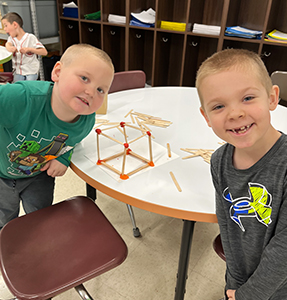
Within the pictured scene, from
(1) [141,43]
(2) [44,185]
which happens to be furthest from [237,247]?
(1) [141,43]

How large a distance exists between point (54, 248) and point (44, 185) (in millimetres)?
439

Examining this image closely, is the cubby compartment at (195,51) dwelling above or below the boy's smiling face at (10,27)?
below

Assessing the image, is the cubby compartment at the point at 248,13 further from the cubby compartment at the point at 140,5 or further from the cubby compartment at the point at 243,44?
the cubby compartment at the point at 140,5

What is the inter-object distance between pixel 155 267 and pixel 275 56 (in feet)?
8.40

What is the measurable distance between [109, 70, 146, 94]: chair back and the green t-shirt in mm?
888

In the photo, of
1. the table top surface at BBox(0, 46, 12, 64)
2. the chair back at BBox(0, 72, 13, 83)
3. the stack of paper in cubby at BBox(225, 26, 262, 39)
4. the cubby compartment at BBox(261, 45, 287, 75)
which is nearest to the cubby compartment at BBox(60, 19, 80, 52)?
the table top surface at BBox(0, 46, 12, 64)

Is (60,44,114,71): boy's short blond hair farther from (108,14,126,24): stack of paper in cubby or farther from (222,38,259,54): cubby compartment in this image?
(108,14,126,24): stack of paper in cubby

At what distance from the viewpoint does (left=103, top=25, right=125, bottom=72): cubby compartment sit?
3.81 meters

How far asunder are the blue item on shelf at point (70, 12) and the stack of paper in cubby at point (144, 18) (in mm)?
960

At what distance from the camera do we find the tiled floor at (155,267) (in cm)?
146

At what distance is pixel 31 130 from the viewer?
3.68ft

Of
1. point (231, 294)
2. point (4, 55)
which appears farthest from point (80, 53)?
point (4, 55)

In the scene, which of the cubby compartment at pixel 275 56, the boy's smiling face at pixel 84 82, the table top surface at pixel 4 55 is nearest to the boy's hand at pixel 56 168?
the boy's smiling face at pixel 84 82

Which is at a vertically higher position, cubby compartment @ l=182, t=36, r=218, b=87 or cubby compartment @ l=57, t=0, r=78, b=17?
cubby compartment @ l=57, t=0, r=78, b=17
